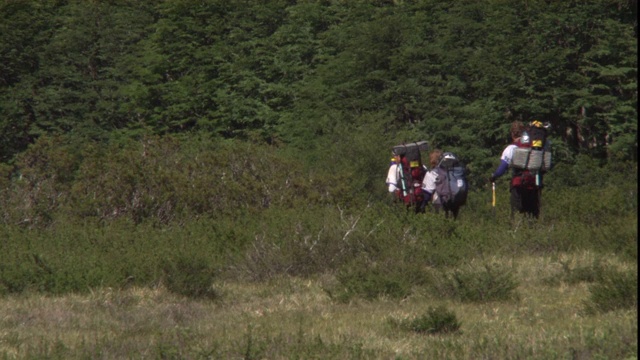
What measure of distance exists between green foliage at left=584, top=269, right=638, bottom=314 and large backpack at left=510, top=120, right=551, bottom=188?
4394mm

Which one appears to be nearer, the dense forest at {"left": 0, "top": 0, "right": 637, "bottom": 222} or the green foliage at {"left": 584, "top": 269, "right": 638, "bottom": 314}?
the green foliage at {"left": 584, "top": 269, "right": 638, "bottom": 314}

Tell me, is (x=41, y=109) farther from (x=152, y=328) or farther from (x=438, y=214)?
(x=152, y=328)

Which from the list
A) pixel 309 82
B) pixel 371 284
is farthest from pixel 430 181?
pixel 309 82

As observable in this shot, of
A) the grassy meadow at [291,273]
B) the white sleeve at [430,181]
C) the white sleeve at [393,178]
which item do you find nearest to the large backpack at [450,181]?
the white sleeve at [430,181]

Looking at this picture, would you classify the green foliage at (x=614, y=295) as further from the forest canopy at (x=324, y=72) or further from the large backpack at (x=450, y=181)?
the forest canopy at (x=324, y=72)

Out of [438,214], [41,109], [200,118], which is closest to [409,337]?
[438,214]

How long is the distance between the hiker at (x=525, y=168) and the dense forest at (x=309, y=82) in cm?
518

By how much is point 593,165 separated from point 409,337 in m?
18.8

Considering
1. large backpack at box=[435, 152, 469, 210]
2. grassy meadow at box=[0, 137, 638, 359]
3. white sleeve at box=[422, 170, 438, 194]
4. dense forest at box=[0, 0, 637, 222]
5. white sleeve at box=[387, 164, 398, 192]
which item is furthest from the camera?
dense forest at box=[0, 0, 637, 222]

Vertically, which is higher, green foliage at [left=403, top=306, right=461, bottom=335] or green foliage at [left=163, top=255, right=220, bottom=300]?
green foliage at [left=403, top=306, right=461, bottom=335]

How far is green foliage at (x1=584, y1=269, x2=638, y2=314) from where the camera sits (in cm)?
816

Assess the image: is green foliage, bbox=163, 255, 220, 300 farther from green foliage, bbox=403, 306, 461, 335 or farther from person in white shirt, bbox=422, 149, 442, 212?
person in white shirt, bbox=422, 149, 442, 212

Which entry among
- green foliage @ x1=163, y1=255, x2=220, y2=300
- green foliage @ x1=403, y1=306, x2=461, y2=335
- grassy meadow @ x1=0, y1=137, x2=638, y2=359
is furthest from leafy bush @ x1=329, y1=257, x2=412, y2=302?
green foliage @ x1=403, y1=306, x2=461, y2=335

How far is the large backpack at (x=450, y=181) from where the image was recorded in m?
14.9
